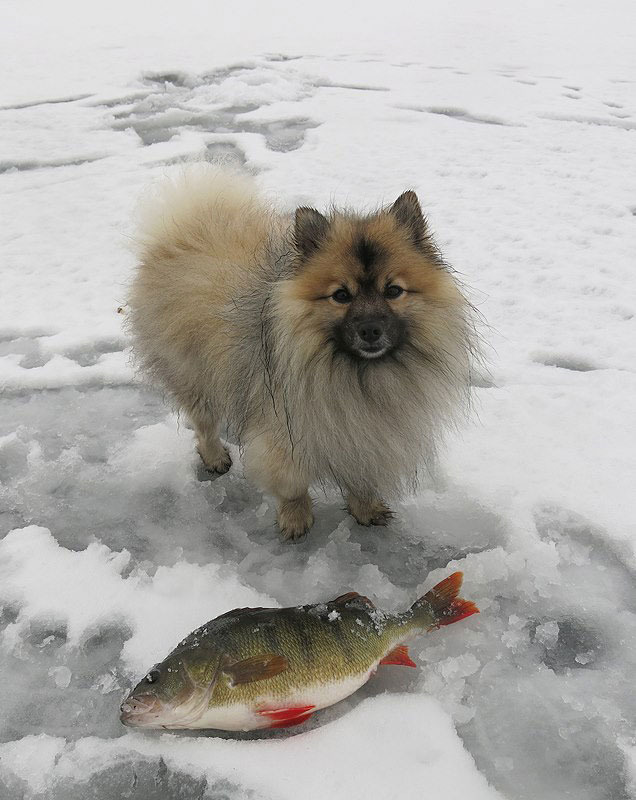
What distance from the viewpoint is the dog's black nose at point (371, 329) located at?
6.68 feet

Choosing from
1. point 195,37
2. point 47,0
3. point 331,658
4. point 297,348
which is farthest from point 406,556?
point 47,0

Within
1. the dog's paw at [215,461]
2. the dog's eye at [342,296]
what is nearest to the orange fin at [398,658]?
the dog's eye at [342,296]

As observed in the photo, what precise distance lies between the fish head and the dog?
820 millimetres

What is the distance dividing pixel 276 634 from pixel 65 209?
15.1 ft

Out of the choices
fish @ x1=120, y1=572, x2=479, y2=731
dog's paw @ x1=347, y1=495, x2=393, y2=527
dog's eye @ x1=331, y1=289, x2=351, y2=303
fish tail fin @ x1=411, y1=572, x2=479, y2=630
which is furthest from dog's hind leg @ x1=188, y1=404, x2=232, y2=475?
fish tail fin @ x1=411, y1=572, x2=479, y2=630

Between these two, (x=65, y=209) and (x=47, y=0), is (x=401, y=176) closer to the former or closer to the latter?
(x=65, y=209)

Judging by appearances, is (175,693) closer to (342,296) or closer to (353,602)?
(353,602)

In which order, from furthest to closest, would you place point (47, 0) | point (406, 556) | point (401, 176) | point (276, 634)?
point (47, 0) < point (401, 176) < point (406, 556) < point (276, 634)

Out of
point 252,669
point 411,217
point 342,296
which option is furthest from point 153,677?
point 411,217

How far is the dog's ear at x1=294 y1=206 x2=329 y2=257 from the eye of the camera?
2.13m

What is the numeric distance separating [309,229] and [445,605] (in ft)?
4.13

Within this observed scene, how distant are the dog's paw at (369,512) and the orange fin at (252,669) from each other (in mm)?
905

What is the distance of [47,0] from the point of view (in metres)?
16.5

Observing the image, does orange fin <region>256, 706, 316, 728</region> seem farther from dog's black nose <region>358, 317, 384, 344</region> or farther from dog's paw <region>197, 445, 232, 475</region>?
dog's paw <region>197, 445, 232, 475</region>
